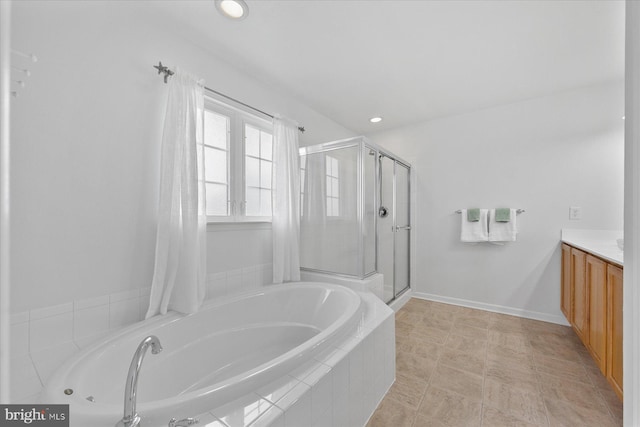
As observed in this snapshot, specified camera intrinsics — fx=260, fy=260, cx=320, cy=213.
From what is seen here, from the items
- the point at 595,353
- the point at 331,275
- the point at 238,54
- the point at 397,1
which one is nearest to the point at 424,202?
the point at 331,275

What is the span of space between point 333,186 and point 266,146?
714mm

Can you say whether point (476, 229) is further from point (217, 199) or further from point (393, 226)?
point (217, 199)

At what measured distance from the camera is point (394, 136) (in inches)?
137

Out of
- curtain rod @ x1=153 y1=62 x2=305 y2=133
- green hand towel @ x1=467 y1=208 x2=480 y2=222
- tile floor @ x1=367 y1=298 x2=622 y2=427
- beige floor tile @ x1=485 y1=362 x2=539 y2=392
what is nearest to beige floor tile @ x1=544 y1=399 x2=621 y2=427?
tile floor @ x1=367 y1=298 x2=622 y2=427

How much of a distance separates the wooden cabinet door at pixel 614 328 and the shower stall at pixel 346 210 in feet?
4.79

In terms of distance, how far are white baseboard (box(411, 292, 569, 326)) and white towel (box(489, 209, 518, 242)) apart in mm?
737

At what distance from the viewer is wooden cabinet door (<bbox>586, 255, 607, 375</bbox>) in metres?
1.54

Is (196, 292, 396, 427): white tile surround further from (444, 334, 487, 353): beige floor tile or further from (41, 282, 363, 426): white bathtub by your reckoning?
(444, 334, 487, 353): beige floor tile

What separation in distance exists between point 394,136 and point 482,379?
9.11 ft

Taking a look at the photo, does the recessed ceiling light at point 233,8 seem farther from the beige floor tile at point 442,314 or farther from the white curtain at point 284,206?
the beige floor tile at point 442,314

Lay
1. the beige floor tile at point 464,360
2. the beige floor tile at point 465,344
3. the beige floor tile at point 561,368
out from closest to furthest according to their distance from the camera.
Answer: the beige floor tile at point 561,368
the beige floor tile at point 464,360
the beige floor tile at point 465,344

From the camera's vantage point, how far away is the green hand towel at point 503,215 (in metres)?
2.66

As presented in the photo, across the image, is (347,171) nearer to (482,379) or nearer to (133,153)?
(133,153)

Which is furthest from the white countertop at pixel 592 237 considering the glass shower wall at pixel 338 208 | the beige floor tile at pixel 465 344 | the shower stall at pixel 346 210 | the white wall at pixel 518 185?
the glass shower wall at pixel 338 208
